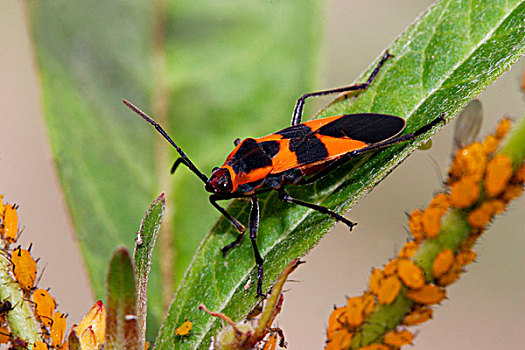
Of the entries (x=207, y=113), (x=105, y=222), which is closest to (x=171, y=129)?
(x=207, y=113)

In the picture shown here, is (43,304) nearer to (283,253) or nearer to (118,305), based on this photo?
(118,305)

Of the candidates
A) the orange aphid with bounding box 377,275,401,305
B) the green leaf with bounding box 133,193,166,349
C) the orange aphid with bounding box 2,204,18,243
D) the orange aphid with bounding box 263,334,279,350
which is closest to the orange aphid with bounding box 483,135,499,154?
the orange aphid with bounding box 377,275,401,305

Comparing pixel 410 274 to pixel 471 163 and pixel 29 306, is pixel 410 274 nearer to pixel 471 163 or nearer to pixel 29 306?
pixel 471 163

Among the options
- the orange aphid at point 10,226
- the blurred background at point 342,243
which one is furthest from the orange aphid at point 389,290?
the blurred background at point 342,243

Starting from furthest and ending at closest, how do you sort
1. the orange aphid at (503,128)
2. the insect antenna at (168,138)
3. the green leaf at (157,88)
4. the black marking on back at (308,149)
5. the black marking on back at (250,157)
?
the black marking on back at (250,157)
the black marking on back at (308,149)
the green leaf at (157,88)
the insect antenna at (168,138)
the orange aphid at (503,128)

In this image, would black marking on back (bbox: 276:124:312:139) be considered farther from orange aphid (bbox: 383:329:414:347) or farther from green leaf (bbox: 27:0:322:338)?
orange aphid (bbox: 383:329:414:347)

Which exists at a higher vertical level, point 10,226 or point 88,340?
point 10,226

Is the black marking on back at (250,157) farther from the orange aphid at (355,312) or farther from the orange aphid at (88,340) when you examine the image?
the orange aphid at (355,312)

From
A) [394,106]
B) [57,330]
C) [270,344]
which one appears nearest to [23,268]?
[57,330]
